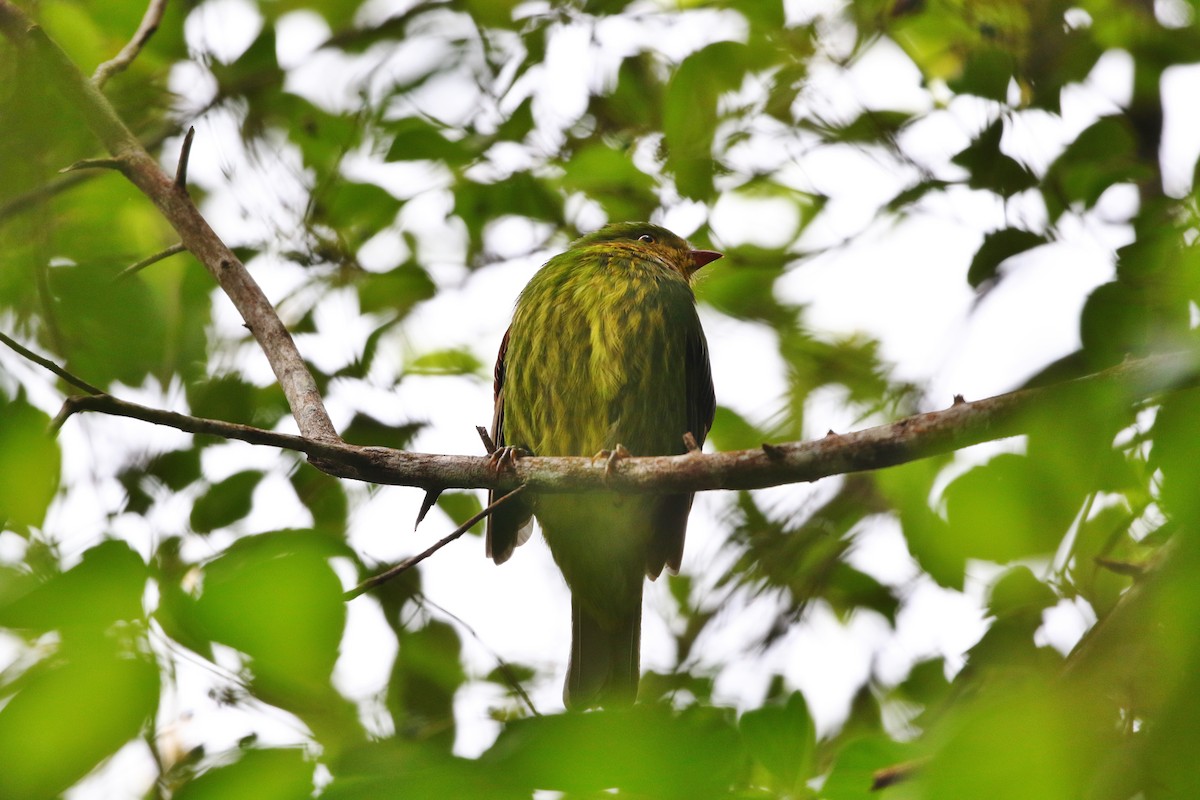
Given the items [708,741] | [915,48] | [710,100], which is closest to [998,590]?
[708,741]

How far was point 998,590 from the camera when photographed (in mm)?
1945

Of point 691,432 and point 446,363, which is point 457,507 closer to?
point 446,363

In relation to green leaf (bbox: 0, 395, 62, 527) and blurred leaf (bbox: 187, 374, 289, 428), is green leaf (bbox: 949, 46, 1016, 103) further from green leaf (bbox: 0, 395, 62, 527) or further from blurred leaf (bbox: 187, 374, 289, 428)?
green leaf (bbox: 0, 395, 62, 527)

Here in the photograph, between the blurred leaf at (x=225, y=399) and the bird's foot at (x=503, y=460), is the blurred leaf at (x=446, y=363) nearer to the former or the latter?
the blurred leaf at (x=225, y=399)

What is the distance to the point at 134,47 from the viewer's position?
3.22m

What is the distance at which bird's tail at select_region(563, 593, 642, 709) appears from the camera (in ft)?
13.0

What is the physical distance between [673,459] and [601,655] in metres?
1.58

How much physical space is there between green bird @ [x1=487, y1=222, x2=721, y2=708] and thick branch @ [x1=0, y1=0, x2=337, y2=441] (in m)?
1.21

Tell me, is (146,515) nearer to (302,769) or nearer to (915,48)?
(302,769)

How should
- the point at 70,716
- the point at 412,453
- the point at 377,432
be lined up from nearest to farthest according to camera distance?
the point at 70,716
the point at 412,453
the point at 377,432

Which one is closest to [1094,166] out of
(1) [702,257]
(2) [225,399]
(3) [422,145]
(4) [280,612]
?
(1) [702,257]

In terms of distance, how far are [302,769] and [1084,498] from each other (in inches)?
39.7

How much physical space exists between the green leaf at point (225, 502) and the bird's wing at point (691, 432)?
1.56 metres

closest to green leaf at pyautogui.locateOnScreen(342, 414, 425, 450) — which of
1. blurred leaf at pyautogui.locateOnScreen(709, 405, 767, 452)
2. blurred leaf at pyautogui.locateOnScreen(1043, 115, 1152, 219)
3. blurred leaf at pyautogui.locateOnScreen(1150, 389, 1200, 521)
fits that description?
blurred leaf at pyautogui.locateOnScreen(709, 405, 767, 452)
